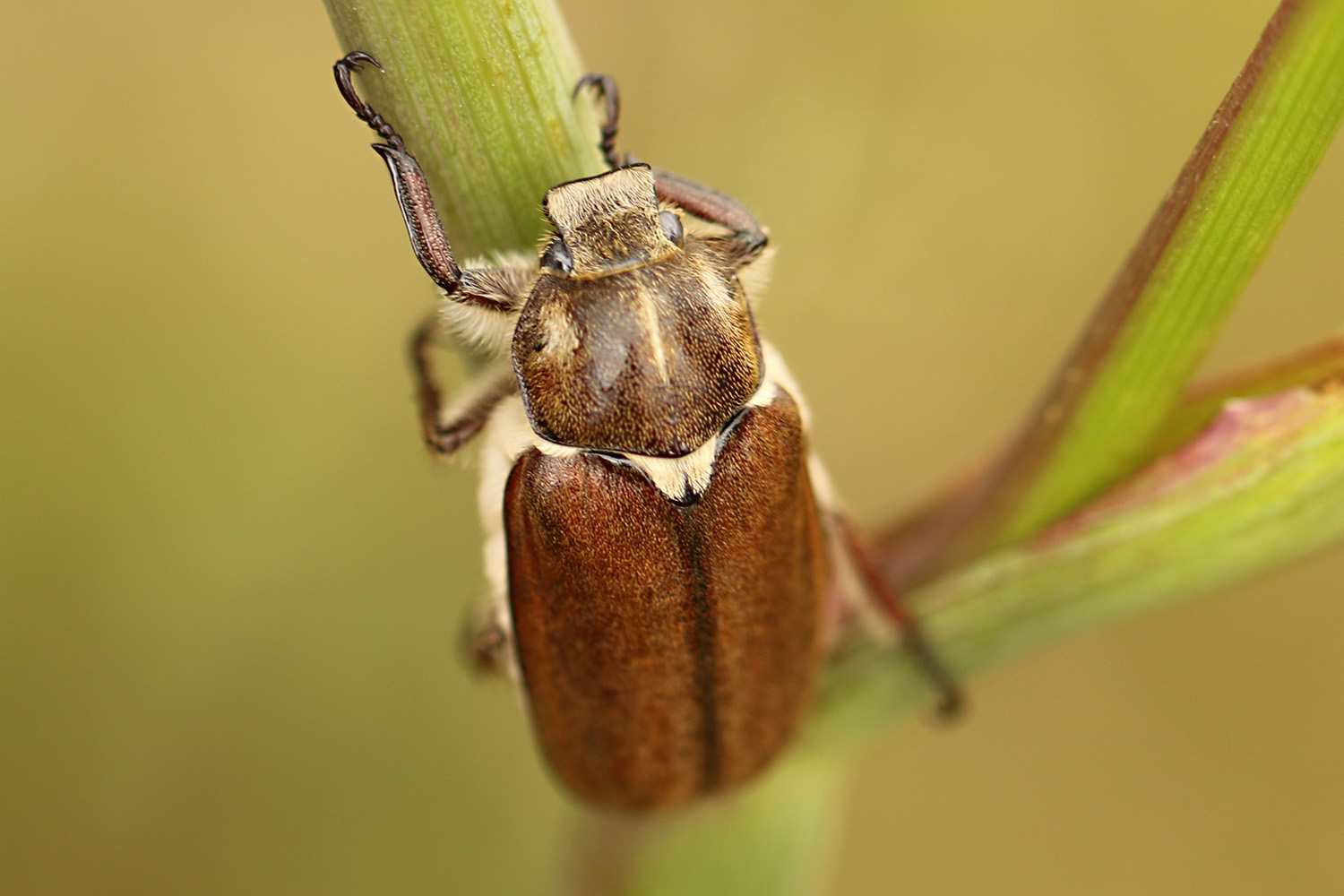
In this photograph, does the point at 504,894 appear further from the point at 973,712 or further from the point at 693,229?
the point at 693,229

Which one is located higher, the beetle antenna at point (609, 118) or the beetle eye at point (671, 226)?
the beetle antenna at point (609, 118)

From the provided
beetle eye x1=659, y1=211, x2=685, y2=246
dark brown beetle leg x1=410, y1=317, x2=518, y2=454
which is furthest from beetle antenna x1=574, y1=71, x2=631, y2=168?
dark brown beetle leg x1=410, y1=317, x2=518, y2=454

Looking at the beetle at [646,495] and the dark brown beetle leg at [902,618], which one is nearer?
the beetle at [646,495]

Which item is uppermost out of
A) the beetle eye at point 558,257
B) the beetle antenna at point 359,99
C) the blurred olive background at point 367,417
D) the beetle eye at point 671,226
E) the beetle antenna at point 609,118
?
the beetle antenna at point 359,99

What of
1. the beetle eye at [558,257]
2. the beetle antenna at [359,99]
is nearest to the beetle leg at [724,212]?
the beetle eye at [558,257]

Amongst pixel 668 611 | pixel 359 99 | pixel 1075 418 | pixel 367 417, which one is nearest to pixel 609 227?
pixel 359 99

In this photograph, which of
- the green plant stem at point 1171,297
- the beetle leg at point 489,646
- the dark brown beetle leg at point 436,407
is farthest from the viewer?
the beetle leg at point 489,646

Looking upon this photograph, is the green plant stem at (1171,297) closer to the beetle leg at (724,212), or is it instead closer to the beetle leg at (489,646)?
the beetle leg at (724,212)
